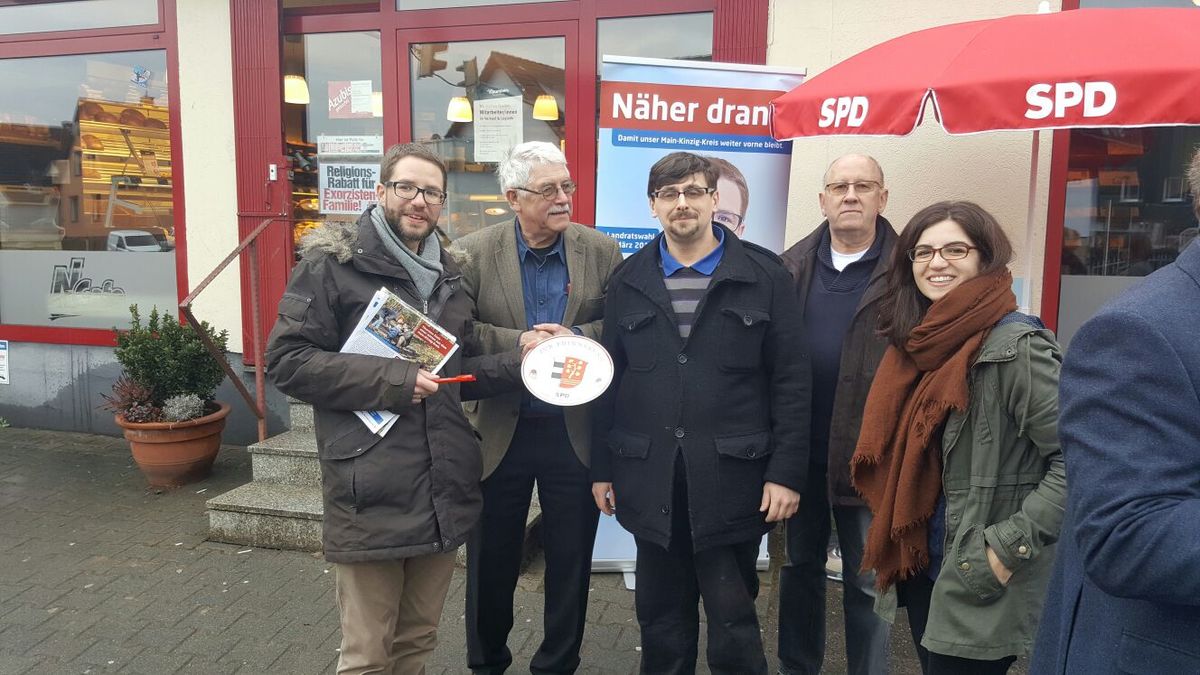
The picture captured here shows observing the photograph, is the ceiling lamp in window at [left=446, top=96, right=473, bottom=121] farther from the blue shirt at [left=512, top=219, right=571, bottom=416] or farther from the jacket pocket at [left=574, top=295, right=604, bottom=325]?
the jacket pocket at [left=574, top=295, right=604, bottom=325]

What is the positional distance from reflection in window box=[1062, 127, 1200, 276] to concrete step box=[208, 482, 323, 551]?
15.1 ft

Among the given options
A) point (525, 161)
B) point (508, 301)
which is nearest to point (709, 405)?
point (508, 301)

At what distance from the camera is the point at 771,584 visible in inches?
165

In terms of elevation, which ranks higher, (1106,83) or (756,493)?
(1106,83)

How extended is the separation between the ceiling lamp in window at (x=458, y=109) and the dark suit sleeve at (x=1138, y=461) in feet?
16.4

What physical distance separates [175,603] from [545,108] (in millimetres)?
3734

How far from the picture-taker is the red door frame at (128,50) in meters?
5.88

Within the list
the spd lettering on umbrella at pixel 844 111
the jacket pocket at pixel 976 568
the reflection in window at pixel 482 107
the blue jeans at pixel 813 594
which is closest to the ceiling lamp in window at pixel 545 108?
the reflection in window at pixel 482 107

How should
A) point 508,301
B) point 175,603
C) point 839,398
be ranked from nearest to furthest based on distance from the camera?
point 839,398 < point 508,301 < point 175,603

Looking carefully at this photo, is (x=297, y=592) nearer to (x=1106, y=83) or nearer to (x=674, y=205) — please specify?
(x=674, y=205)

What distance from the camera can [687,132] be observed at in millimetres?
3857

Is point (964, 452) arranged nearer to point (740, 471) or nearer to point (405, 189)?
point (740, 471)

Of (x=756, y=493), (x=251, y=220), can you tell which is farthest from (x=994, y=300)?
(x=251, y=220)

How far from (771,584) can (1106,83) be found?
2795 millimetres
